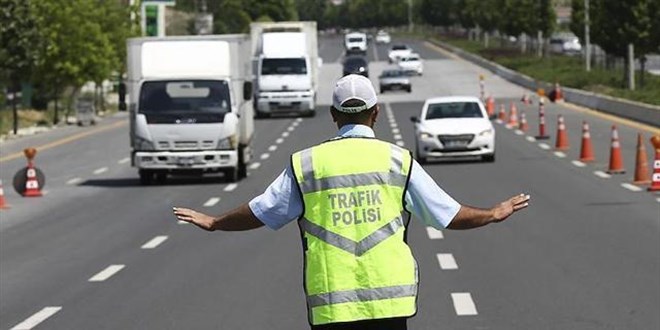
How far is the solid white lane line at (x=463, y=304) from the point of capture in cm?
1262

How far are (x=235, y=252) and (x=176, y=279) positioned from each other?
8.14ft

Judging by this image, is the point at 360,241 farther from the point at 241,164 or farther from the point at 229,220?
the point at 241,164

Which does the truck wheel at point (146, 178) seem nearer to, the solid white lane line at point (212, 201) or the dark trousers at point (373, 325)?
the solid white lane line at point (212, 201)

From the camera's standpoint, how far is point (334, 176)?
6.03m

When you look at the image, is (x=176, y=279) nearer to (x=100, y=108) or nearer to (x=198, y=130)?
(x=198, y=130)

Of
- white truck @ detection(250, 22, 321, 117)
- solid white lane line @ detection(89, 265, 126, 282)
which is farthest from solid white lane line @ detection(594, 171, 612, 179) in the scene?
white truck @ detection(250, 22, 321, 117)

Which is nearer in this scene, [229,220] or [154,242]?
[229,220]

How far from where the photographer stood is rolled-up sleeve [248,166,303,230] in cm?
611

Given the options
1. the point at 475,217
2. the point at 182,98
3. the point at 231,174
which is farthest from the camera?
the point at 182,98

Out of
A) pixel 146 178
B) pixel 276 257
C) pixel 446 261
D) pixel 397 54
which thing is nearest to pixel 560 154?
pixel 146 178

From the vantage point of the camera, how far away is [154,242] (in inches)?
755

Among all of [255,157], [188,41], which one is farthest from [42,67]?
[188,41]

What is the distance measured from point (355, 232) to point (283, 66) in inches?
2006

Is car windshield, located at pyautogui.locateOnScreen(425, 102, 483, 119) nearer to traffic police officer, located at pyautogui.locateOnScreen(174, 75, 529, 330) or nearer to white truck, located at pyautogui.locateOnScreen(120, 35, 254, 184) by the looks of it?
white truck, located at pyautogui.locateOnScreen(120, 35, 254, 184)
